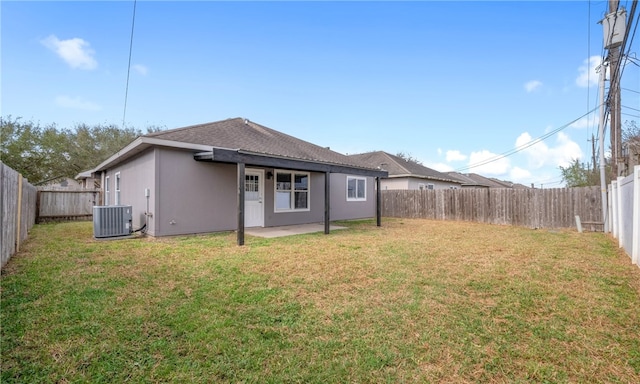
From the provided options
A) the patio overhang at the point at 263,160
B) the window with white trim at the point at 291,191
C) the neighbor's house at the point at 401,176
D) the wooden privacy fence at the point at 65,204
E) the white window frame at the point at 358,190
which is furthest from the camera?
the neighbor's house at the point at 401,176

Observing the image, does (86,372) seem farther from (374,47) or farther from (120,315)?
(374,47)

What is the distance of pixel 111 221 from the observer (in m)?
7.89

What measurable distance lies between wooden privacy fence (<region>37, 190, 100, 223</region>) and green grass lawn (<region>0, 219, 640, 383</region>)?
8.72 metres

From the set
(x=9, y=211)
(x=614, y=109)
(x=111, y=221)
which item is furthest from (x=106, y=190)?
(x=614, y=109)

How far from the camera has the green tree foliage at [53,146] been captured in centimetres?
1847

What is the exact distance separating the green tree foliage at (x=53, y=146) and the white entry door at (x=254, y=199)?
18749 millimetres

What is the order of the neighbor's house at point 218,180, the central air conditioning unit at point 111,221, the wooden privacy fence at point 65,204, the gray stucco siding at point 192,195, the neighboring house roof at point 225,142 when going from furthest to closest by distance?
the wooden privacy fence at point 65,204, the gray stucco siding at point 192,195, the neighbor's house at point 218,180, the central air conditioning unit at point 111,221, the neighboring house roof at point 225,142

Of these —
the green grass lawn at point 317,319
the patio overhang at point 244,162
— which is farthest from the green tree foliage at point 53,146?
the green grass lawn at point 317,319

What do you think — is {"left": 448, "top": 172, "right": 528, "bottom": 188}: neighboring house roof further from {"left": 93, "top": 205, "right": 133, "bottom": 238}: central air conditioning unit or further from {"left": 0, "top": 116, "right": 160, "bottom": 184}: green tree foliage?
{"left": 0, "top": 116, "right": 160, "bottom": 184}: green tree foliage

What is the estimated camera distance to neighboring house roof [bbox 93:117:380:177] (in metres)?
7.59

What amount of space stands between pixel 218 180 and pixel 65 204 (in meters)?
9.19

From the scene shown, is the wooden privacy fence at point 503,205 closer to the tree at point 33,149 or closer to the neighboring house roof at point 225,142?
the neighboring house roof at point 225,142

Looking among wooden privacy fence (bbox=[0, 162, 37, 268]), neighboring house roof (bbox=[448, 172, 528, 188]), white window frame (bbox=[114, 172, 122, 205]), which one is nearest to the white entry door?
wooden privacy fence (bbox=[0, 162, 37, 268])

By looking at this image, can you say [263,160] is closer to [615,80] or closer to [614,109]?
[615,80]
